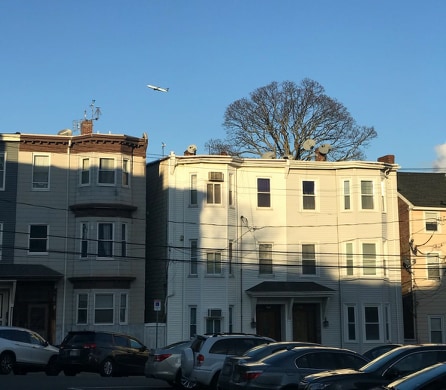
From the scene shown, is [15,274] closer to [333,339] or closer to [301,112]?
[333,339]

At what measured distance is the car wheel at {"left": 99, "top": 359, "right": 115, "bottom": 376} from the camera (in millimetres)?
24880

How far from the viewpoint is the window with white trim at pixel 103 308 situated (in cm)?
Result: 3650

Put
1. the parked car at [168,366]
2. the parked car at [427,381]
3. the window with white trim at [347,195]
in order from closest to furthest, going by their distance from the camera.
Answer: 1. the parked car at [427,381]
2. the parked car at [168,366]
3. the window with white trim at [347,195]

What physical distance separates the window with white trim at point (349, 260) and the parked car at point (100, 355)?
56.0 feet

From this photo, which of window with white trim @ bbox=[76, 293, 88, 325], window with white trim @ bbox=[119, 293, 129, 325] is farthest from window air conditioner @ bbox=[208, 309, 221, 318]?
window with white trim @ bbox=[76, 293, 88, 325]

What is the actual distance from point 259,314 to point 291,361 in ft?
81.2

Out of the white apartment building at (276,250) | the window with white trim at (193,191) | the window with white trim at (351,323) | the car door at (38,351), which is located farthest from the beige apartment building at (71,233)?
the window with white trim at (351,323)

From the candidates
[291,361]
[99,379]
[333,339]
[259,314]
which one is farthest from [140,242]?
[291,361]

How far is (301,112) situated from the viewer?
51.8 m

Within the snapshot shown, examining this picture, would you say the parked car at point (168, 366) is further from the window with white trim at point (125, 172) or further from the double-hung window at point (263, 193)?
the double-hung window at point (263, 193)

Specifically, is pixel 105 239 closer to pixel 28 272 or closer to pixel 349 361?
pixel 28 272

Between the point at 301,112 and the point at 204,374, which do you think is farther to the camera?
the point at 301,112

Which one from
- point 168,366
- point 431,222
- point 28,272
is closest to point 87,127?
point 28,272

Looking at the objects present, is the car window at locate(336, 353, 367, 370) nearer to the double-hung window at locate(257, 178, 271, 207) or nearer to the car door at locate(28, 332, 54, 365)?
the car door at locate(28, 332, 54, 365)
